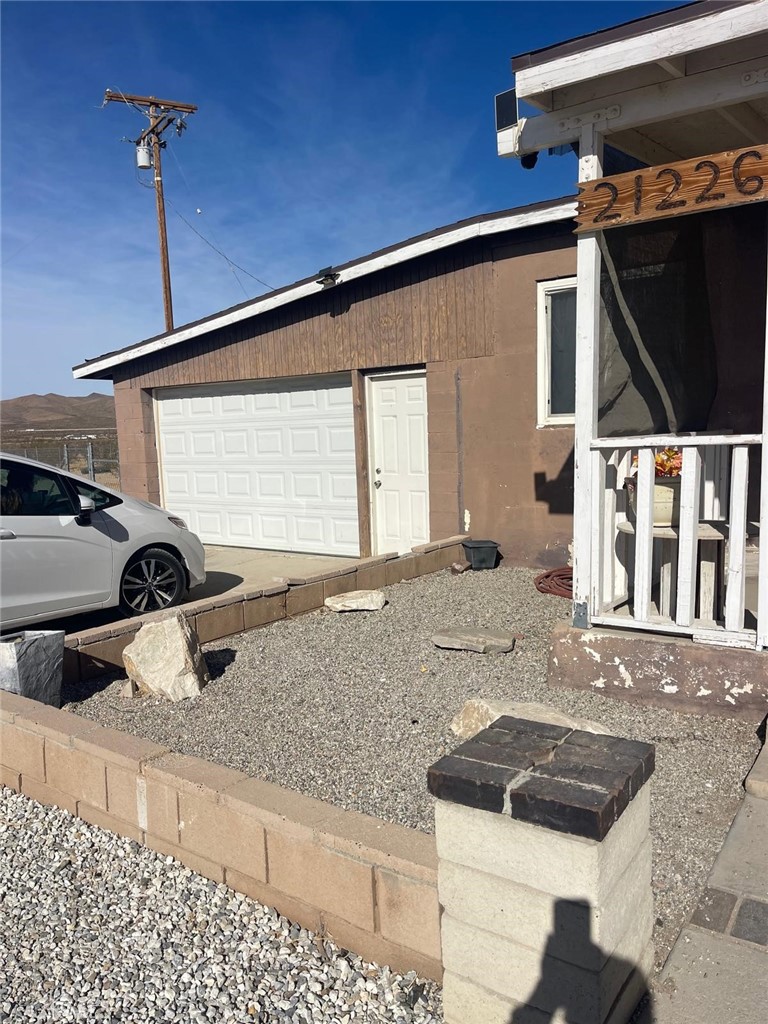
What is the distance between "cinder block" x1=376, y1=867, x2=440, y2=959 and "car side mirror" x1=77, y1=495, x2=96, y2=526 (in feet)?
13.9

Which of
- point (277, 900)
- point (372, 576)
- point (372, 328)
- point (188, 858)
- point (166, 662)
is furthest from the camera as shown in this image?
point (372, 328)

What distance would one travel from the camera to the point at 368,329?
28.7 feet

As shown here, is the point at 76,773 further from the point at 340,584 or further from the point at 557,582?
the point at 557,582

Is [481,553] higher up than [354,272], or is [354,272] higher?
[354,272]

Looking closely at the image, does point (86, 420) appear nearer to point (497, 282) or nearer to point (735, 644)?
point (497, 282)

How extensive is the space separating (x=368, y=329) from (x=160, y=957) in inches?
281

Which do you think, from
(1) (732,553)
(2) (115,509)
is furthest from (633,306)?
(2) (115,509)

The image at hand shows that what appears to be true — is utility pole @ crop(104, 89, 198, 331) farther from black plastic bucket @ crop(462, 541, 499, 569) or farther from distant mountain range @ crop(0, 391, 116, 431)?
distant mountain range @ crop(0, 391, 116, 431)

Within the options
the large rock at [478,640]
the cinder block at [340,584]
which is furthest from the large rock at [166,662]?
the cinder block at [340,584]

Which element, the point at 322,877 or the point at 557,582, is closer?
the point at 322,877

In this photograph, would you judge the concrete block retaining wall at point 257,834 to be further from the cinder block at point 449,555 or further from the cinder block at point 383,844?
the cinder block at point 449,555

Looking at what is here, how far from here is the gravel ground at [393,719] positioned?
3.00m

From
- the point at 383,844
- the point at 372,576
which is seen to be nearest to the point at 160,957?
the point at 383,844

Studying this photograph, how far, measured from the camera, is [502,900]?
1911 mm
